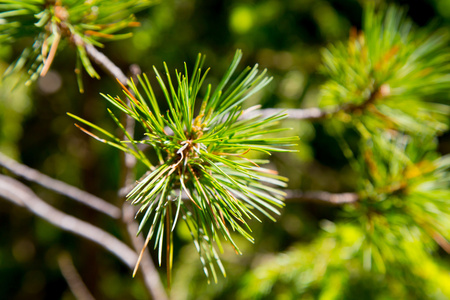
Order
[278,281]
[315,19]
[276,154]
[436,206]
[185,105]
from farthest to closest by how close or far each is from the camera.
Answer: [276,154]
[315,19]
[278,281]
[436,206]
[185,105]

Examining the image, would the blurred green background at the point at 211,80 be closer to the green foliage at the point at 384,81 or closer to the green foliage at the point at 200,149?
the green foliage at the point at 384,81

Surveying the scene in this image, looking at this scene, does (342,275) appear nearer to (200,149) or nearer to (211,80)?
(200,149)

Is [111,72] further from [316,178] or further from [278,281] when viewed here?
[316,178]

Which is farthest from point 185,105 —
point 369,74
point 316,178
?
point 316,178

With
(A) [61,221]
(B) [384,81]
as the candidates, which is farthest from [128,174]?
(B) [384,81]

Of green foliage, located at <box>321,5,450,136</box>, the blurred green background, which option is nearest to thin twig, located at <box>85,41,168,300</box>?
the blurred green background

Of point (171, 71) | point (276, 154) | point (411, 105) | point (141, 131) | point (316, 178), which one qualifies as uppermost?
point (171, 71)

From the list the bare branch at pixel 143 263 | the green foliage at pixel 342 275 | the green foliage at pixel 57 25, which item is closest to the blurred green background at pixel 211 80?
the green foliage at pixel 342 275
